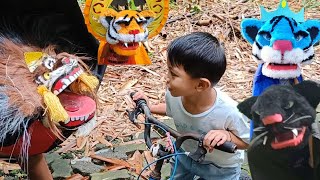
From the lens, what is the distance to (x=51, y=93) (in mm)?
1553

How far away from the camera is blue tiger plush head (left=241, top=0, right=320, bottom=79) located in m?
1.47

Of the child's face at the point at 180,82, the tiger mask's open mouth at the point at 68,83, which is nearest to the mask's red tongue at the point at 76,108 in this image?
the tiger mask's open mouth at the point at 68,83

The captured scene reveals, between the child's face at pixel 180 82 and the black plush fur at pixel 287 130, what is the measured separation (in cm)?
56

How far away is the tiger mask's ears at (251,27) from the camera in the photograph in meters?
1.58

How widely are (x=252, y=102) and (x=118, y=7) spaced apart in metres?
0.93

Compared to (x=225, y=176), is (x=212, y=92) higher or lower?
higher

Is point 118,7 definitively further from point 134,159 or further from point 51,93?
point 134,159

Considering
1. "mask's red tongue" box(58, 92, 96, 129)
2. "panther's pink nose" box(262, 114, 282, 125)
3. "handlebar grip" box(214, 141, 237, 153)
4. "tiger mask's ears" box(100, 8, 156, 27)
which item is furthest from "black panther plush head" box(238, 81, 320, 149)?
"tiger mask's ears" box(100, 8, 156, 27)

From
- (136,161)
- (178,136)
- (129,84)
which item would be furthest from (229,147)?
(129,84)

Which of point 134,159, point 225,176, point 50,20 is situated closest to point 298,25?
point 225,176

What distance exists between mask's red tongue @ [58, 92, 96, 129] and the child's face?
9.7 inches

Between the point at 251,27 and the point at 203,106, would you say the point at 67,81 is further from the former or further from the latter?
the point at 251,27

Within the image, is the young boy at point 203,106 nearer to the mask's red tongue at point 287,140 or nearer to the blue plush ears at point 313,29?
the blue plush ears at point 313,29

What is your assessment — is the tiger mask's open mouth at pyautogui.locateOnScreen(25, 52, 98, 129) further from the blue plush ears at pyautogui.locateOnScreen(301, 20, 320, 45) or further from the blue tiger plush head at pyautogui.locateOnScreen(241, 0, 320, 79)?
the blue plush ears at pyautogui.locateOnScreen(301, 20, 320, 45)
